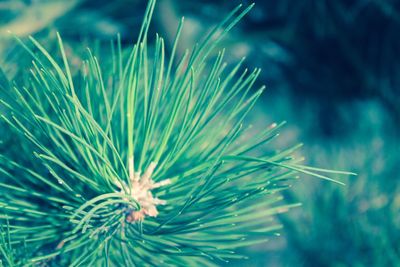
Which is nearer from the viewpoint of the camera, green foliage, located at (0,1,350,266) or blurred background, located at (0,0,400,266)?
green foliage, located at (0,1,350,266)

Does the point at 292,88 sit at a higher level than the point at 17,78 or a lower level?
higher

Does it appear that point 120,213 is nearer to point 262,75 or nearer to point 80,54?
point 80,54

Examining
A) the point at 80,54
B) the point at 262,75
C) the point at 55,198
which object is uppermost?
the point at 262,75

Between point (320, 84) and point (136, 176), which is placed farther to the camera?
point (320, 84)

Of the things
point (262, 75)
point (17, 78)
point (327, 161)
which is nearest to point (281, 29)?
point (262, 75)

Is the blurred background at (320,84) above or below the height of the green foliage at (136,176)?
above

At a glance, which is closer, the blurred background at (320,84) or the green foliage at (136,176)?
the green foliage at (136,176)

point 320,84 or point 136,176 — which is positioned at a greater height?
point 320,84

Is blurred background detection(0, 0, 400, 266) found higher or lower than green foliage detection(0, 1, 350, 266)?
higher
